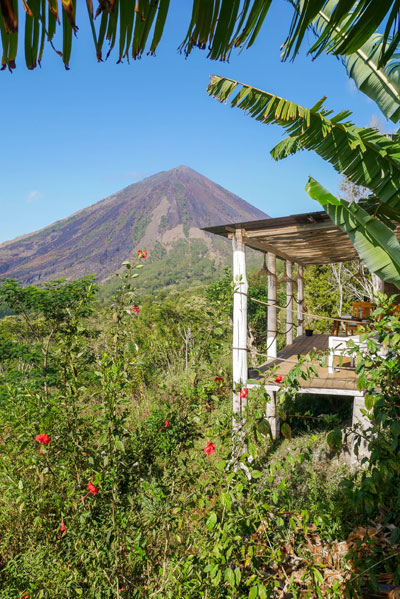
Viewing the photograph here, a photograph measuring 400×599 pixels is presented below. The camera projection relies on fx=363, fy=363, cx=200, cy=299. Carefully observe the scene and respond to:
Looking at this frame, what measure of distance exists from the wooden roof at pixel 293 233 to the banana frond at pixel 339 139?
3.80ft

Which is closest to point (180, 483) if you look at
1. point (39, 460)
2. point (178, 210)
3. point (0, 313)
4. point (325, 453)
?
point (39, 460)

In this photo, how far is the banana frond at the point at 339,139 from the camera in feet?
8.75

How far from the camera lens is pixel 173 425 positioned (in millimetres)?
2209

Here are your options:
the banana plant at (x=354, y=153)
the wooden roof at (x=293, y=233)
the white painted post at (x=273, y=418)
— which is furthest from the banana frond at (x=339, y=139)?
the white painted post at (x=273, y=418)

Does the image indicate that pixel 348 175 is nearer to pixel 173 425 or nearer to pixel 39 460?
pixel 173 425

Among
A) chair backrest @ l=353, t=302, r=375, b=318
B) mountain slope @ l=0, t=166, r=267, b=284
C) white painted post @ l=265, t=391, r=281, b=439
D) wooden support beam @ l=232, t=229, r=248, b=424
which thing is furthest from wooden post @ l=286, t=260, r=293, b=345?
mountain slope @ l=0, t=166, r=267, b=284

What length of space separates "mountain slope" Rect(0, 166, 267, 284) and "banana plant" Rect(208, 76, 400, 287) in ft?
356

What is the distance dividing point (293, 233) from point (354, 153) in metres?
1.86

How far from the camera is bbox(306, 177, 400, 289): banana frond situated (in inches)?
74.2

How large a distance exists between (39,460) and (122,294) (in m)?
1.05

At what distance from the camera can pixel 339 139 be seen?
2.88 metres

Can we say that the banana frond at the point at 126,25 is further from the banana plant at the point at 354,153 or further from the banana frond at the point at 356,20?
the banana plant at the point at 354,153

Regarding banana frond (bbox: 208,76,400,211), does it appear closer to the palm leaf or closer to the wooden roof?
the palm leaf

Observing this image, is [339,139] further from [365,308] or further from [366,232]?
[365,308]
